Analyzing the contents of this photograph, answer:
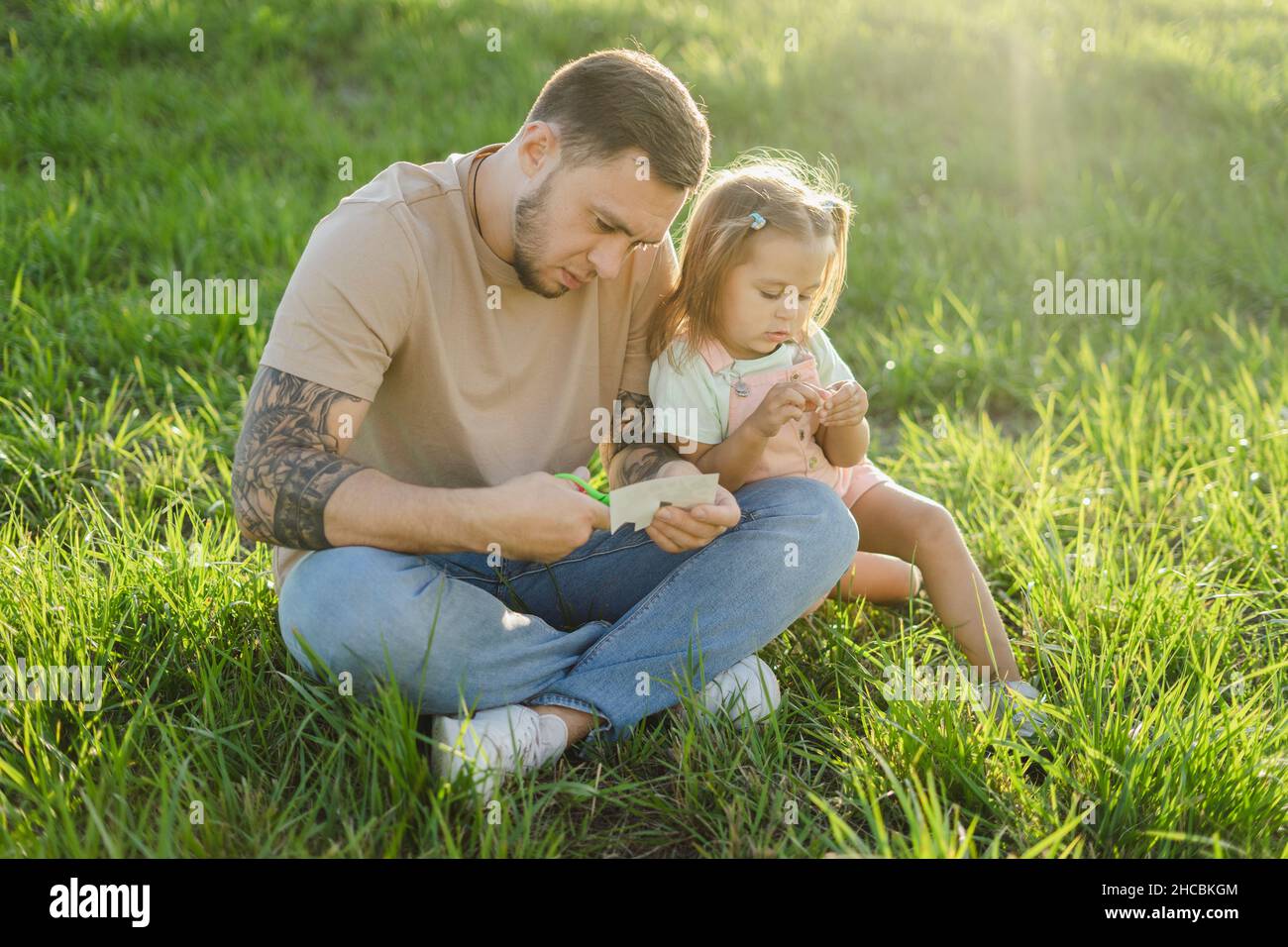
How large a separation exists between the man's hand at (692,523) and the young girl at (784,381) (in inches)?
→ 8.5

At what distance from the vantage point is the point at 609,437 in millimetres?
2582

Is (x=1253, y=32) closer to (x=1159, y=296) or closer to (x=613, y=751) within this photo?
(x=1159, y=296)

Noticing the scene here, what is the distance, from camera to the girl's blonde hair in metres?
2.38

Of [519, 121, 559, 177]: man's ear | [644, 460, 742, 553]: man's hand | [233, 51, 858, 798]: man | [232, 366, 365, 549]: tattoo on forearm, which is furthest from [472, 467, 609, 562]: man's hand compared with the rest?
[519, 121, 559, 177]: man's ear

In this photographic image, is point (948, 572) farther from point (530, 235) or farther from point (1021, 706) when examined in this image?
point (530, 235)

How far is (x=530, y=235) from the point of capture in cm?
225

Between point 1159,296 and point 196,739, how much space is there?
4.26 meters

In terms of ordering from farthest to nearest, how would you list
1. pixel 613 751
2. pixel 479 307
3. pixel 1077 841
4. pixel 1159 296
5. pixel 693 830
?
1. pixel 1159 296
2. pixel 479 307
3. pixel 613 751
4. pixel 693 830
5. pixel 1077 841

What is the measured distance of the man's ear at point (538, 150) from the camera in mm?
2242

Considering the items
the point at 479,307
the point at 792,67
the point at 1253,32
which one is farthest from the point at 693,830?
the point at 1253,32

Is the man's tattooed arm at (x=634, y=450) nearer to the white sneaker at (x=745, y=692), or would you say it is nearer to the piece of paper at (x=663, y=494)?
the piece of paper at (x=663, y=494)

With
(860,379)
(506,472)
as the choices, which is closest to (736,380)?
(506,472)

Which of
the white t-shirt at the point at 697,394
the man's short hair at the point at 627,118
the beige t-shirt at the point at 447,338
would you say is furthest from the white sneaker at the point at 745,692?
the man's short hair at the point at 627,118

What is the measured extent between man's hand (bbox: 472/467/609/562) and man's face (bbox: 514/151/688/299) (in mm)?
467
